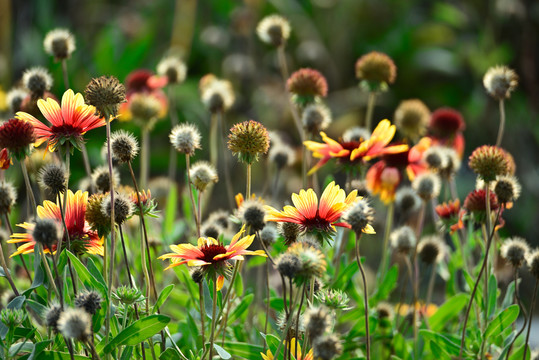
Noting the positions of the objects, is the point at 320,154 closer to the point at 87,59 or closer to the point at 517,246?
the point at 517,246

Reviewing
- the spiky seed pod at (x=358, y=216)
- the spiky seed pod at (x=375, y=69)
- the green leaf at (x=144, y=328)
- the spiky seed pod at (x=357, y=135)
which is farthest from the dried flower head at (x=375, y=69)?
the green leaf at (x=144, y=328)

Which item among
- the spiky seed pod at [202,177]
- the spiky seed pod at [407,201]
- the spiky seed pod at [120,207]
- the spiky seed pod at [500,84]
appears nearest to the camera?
the spiky seed pod at [120,207]

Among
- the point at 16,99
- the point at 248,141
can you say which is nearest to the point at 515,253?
the point at 248,141

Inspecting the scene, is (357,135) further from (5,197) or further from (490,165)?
(5,197)

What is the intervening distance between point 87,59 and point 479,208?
329cm

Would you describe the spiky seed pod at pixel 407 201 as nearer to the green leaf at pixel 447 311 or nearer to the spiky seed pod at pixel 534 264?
the green leaf at pixel 447 311

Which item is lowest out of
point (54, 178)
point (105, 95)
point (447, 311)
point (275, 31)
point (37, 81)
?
point (447, 311)

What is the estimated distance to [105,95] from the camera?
0.92 metres

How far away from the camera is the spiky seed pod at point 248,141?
1036mm

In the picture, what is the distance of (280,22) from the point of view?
1620mm

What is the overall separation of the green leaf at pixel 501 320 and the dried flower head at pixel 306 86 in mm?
594

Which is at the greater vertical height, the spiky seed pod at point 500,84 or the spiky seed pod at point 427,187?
the spiky seed pod at point 500,84

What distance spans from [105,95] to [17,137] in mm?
137

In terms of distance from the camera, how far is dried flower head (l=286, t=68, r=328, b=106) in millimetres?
1434
